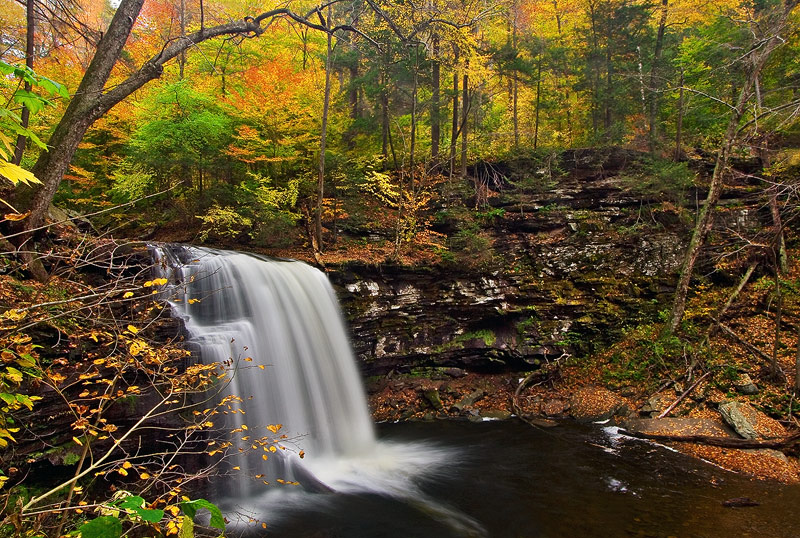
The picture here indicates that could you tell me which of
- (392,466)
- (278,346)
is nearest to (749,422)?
(392,466)

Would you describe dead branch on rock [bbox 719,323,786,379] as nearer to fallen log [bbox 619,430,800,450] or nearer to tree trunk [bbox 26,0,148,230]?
fallen log [bbox 619,430,800,450]

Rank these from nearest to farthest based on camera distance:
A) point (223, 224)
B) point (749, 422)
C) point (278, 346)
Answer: point (749, 422) → point (278, 346) → point (223, 224)

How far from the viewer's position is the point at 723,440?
740 cm

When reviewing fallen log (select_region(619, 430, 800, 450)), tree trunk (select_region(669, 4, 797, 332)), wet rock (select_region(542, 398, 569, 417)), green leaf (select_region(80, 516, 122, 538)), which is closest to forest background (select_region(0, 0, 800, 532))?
tree trunk (select_region(669, 4, 797, 332))

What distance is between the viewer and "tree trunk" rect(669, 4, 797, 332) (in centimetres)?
898

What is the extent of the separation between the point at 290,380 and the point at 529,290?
7.79 m

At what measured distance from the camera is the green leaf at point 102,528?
1.39 meters

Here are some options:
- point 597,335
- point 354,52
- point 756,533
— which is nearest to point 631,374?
point 597,335

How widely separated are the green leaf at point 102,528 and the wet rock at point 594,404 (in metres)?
10.2

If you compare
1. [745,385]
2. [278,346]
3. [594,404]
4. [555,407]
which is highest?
[278,346]

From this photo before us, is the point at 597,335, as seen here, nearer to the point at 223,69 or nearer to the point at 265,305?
the point at 265,305

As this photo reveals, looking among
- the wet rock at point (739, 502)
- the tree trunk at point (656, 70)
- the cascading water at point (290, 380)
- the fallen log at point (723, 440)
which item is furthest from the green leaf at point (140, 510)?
the tree trunk at point (656, 70)

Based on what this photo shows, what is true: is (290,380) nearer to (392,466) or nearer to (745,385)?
(392,466)

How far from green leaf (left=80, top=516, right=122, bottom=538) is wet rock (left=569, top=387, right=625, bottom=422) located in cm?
1021
